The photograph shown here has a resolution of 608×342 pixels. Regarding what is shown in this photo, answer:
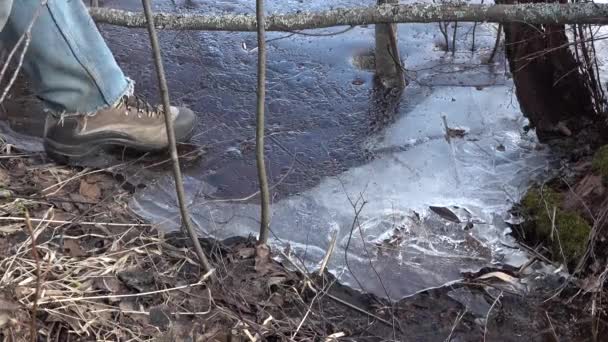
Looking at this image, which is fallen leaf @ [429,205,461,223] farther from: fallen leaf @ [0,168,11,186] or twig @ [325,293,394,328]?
fallen leaf @ [0,168,11,186]

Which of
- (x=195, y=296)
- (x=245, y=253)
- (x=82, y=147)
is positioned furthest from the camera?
(x=82, y=147)

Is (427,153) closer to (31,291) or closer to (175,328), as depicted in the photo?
(175,328)

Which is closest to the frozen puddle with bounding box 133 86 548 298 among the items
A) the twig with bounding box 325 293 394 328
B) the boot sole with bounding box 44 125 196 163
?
the twig with bounding box 325 293 394 328

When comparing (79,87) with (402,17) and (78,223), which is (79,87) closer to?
(78,223)

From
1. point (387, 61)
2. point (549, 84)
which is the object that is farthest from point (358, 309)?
point (387, 61)

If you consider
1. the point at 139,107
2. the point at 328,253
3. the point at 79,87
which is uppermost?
the point at 79,87

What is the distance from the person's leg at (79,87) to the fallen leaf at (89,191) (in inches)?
6.9

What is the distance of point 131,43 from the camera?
371 centimetres

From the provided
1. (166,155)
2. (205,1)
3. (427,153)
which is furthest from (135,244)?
(205,1)

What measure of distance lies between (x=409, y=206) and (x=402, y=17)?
0.69m

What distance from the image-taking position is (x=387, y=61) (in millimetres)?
3354

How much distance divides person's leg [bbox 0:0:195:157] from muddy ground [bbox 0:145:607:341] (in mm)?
320

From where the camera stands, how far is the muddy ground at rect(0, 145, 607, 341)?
181cm

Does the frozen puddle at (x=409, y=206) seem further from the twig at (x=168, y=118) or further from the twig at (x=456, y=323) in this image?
the twig at (x=168, y=118)
